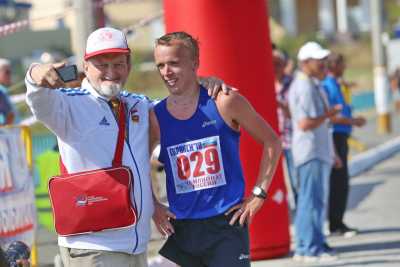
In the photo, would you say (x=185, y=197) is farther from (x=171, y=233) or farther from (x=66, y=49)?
(x=66, y=49)

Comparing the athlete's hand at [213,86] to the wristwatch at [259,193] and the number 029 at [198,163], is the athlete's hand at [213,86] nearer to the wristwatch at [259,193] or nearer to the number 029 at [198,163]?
the number 029 at [198,163]

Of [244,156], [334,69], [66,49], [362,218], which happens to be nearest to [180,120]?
[244,156]

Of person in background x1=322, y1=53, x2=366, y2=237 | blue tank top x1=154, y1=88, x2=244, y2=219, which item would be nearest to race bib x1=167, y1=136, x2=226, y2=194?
blue tank top x1=154, y1=88, x2=244, y2=219

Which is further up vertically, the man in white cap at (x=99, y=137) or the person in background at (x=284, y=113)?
the man in white cap at (x=99, y=137)

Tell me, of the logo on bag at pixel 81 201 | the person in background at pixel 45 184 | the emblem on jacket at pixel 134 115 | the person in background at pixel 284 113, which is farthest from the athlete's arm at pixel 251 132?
the person in background at pixel 45 184

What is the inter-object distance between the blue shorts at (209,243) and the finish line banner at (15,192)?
321 cm

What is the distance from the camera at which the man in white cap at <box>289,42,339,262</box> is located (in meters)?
9.10

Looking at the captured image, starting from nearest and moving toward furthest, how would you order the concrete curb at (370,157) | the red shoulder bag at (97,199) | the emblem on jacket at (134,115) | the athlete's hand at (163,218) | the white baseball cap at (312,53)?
1. the red shoulder bag at (97,199)
2. the emblem on jacket at (134,115)
3. the athlete's hand at (163,218)
4. the white baseball cap at (312,53)
5. the concrete curb at (370,157)

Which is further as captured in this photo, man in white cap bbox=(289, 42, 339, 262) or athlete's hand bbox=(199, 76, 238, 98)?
man in white cap bbox=(289, 42, 339, 262)

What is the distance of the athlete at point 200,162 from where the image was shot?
5426 millimetres

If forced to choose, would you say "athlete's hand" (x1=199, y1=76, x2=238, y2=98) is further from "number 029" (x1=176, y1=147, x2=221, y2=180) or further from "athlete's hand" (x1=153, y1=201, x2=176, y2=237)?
"athlete's hand" (x1=153, y1=201, x2=176, y2=237)

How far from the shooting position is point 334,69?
11.2 m

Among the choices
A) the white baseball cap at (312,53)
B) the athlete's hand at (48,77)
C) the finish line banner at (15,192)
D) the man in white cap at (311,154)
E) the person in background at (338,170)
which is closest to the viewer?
the athlete's hand at (48,77)

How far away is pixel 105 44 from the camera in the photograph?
16.6 feet
